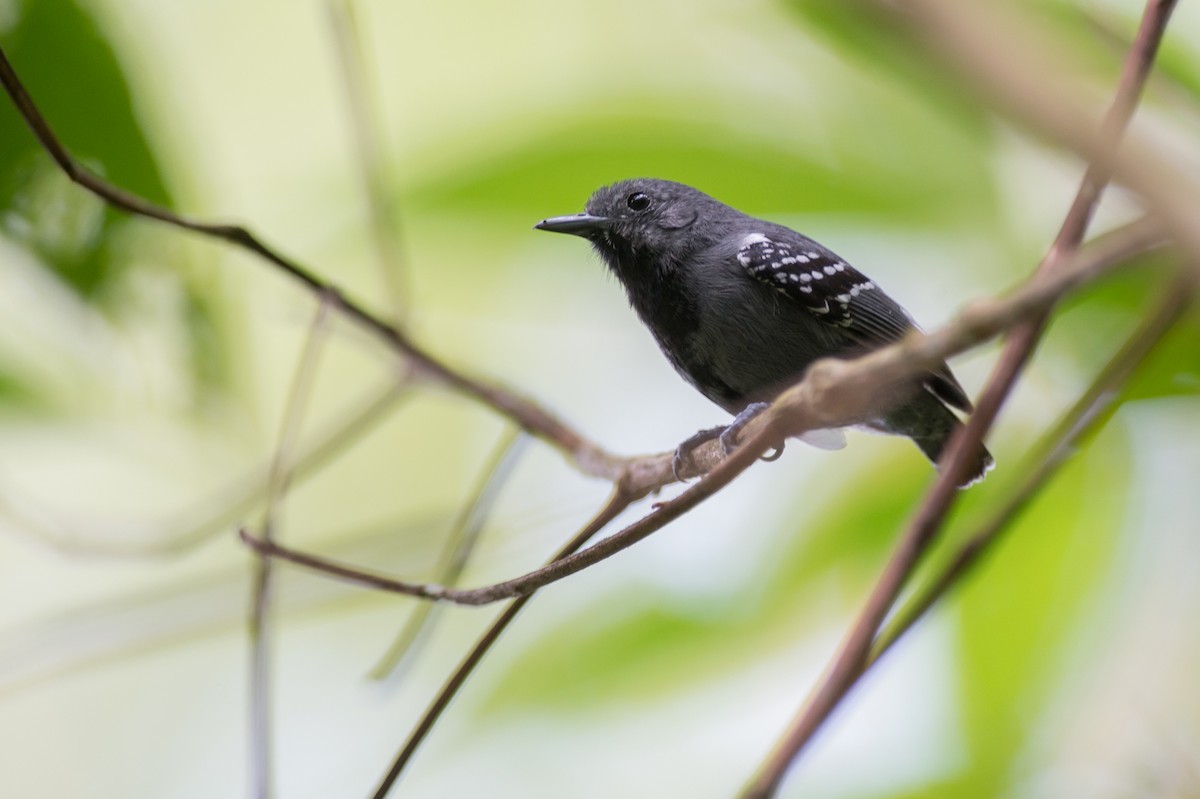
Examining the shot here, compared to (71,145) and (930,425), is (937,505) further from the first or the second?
(71,145)

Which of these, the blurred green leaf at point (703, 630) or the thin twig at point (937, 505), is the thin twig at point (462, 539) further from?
the thin twig at point (937, 505)

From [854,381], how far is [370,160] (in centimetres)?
210

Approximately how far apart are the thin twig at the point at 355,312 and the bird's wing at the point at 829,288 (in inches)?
29.8

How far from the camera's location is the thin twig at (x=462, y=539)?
2.51 meters

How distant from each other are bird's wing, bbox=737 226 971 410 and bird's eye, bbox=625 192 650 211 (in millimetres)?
349

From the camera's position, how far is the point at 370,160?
2.85 metres

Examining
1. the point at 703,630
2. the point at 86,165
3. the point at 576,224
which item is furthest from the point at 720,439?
the point at 86,165

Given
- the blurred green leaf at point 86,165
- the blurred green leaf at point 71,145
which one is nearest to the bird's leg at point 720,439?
the blurred green leaf at point 86,165

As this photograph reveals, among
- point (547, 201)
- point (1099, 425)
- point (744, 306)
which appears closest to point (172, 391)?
point (547, 201)

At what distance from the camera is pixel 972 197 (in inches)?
103

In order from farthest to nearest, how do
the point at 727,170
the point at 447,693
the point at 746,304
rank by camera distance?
the point at 746,304 → the point at 727,170 → the point at 447,693

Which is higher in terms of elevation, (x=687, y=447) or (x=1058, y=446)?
(x=687, y=447)

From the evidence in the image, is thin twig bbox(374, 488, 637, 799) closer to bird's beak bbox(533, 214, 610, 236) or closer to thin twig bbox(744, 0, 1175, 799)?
thin twig bbox(744, 0, 1175, 799)

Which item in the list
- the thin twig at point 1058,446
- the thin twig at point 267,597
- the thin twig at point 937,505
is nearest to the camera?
the thin twig at point 937,505
